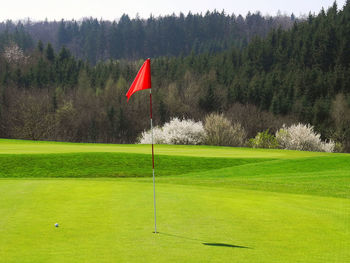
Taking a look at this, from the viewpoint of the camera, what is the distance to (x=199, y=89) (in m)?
100

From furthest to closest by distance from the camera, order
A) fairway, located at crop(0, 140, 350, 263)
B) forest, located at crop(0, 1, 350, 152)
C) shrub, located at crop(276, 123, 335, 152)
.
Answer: forest, located at crop(0, 1, 350, 152)
shrub, located at crop(276, 123, 335, 152)
fairway, located at crop(0, 140, 350, 263)

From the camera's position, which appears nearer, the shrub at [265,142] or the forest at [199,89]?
the shrub at [265,142]

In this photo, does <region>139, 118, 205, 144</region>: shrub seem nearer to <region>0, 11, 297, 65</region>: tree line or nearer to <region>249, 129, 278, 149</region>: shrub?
<region>249, 129, 278, 149</region>: shrub

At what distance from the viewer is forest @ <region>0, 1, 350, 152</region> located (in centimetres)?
8588

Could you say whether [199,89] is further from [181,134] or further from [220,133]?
[181,134]

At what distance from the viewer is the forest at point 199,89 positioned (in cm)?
8588

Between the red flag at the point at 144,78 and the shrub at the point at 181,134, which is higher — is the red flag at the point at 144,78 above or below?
above

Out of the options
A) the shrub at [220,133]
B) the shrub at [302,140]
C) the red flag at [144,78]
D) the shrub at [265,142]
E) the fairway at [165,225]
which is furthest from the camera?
the shrub at [265,142]

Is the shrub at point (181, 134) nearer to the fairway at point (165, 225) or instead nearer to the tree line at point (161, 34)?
the fairway at point (165, 225)

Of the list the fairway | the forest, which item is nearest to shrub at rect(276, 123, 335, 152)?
the forest

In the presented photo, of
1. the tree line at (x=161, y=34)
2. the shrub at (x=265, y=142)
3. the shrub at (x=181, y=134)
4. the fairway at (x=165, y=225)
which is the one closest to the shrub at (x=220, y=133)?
the shrub at (x=181, y=134)

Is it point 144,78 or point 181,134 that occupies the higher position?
point 144,78

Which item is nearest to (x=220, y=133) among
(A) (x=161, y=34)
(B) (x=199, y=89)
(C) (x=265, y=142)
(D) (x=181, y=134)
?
(D) (x=181, y=134)

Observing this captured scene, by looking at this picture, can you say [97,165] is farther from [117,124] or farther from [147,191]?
[117,124]
